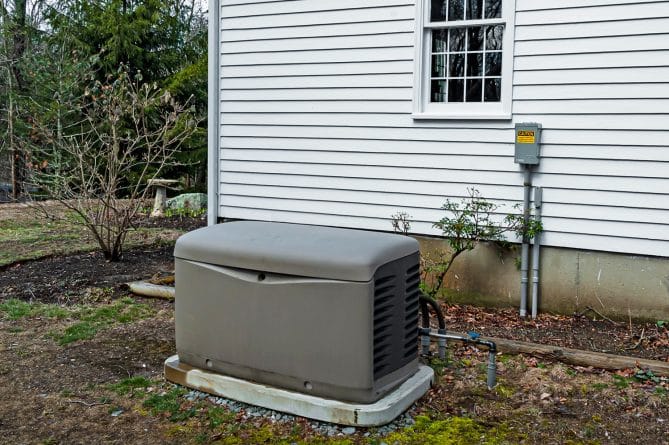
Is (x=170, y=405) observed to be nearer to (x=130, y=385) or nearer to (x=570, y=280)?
(x=130, y=385)

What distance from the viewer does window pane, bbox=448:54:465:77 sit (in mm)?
6645

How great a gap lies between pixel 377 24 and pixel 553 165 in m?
2.28

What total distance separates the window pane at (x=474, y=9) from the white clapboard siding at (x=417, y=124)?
17.1 inches

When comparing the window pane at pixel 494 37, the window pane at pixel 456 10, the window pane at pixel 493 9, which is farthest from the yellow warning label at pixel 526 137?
the window pane at pixel 456 10

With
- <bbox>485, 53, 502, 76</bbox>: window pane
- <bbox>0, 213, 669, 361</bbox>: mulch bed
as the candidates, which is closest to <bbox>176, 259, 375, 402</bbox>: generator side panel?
<bbox>0, 213, 669, 361</bbox>: mulch bed

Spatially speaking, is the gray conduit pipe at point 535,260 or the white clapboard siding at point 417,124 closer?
the white clapboard siding at point 417,124

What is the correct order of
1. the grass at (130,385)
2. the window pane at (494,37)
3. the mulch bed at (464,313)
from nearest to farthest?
1. the grass at (130,385)
2. the mulch bed at (464,313)
3. the window pane at (494,37)

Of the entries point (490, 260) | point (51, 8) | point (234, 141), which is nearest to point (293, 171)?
point (234, 141)

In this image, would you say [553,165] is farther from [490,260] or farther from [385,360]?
[385,360]

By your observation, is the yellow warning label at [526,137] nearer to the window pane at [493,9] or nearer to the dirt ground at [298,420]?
the window pane at [493,9]

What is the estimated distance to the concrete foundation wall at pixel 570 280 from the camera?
19.1 feet

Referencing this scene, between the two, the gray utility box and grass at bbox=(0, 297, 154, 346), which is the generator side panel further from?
grass at bbox=(0, 297, 154, 346)

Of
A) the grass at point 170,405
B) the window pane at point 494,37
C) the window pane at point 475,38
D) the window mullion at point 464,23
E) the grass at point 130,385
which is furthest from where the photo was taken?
the window pane at point 475,38

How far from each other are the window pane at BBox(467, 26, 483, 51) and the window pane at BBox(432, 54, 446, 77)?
0.90 ft
